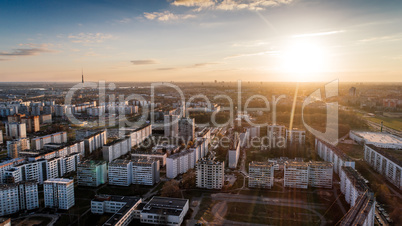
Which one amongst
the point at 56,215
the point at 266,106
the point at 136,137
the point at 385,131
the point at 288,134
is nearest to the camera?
the point at 56,215

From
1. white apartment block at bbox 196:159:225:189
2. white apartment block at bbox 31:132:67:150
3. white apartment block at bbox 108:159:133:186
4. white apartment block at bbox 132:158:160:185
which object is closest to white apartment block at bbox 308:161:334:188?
white apartment block at bbox 196:159:225:189

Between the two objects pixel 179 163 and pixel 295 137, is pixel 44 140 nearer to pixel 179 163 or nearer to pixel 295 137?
pixel 179 163

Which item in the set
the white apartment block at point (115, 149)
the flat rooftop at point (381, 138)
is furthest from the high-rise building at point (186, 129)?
the flat rooftop at point (381, 138)

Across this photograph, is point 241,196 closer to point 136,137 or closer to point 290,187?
point 290,187

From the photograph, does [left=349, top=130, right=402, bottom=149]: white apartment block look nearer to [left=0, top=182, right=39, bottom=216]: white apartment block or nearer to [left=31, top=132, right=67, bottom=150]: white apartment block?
[left=0, top=182, right=39, bottom=216]: white apartment block

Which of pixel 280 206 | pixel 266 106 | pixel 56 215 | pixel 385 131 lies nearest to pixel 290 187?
pixel 280 206

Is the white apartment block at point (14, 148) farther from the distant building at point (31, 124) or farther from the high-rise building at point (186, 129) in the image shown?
the high-rise building at point (186, 129)
